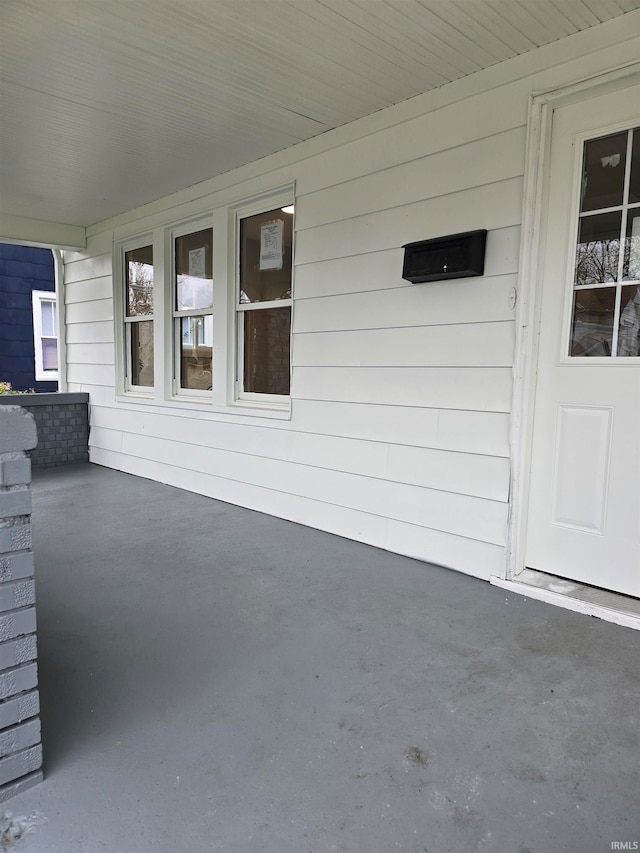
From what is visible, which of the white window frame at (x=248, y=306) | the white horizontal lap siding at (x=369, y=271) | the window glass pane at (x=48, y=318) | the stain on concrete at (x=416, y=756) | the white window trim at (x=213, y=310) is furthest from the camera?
the window glass pane at (x=48, y=318)

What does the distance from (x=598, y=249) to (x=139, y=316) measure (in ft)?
13.8

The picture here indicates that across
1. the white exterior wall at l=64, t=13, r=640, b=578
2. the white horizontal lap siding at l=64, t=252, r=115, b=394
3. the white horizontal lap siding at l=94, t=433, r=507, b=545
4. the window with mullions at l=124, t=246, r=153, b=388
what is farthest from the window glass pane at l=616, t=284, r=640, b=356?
the white horizontal lap siding at l=64, t=252, r=115, b=394

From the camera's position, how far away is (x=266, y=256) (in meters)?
4.00

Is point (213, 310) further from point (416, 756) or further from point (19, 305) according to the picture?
point (19, 305)

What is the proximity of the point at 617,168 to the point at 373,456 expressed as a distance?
6.13 feet

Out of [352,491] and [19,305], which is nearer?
[352,491]

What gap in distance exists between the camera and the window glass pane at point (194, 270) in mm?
4520

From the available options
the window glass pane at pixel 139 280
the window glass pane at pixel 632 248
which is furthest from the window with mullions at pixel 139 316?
the window glass pane at pixel 632 248

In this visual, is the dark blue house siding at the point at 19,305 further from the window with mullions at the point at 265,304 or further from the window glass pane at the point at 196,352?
the window with mullions at the point at 265,304

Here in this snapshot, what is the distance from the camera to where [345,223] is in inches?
131

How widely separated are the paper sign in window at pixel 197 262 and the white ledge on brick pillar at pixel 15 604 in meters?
3.57

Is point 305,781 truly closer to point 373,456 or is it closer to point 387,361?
point 373,456

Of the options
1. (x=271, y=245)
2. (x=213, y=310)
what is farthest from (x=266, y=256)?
(x=213, y=310)

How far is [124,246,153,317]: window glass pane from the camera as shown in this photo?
519 centimetres
